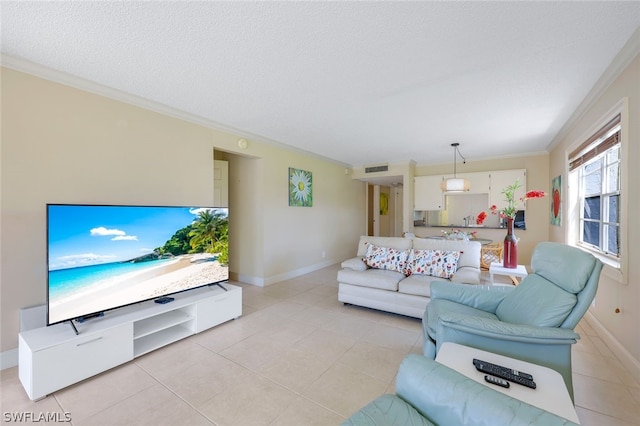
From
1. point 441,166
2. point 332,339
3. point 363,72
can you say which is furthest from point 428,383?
point 441,166

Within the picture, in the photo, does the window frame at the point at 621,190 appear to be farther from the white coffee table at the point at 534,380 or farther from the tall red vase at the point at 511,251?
the white coffee table at the point at 534,380

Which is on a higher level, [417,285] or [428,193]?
[428,193]

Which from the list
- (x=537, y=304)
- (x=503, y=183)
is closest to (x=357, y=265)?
(x=537, y=304)

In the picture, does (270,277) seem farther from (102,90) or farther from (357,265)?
(102,90)

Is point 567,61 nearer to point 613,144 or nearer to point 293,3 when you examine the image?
point 613,144

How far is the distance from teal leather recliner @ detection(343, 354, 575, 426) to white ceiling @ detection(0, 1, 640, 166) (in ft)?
6.08

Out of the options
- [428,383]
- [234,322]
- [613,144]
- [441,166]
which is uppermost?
[441,166]

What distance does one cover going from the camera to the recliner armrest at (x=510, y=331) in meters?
1.39

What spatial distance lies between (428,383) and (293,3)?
1.97 meters

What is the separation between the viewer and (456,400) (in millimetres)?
935

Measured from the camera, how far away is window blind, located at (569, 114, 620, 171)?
7.81 ft

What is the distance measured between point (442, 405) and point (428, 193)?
5.50 meters

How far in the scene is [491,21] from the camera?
1598 mm

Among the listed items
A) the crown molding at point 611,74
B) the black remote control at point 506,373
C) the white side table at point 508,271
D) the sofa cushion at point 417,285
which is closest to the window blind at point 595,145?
the crown molding at point 611,74
